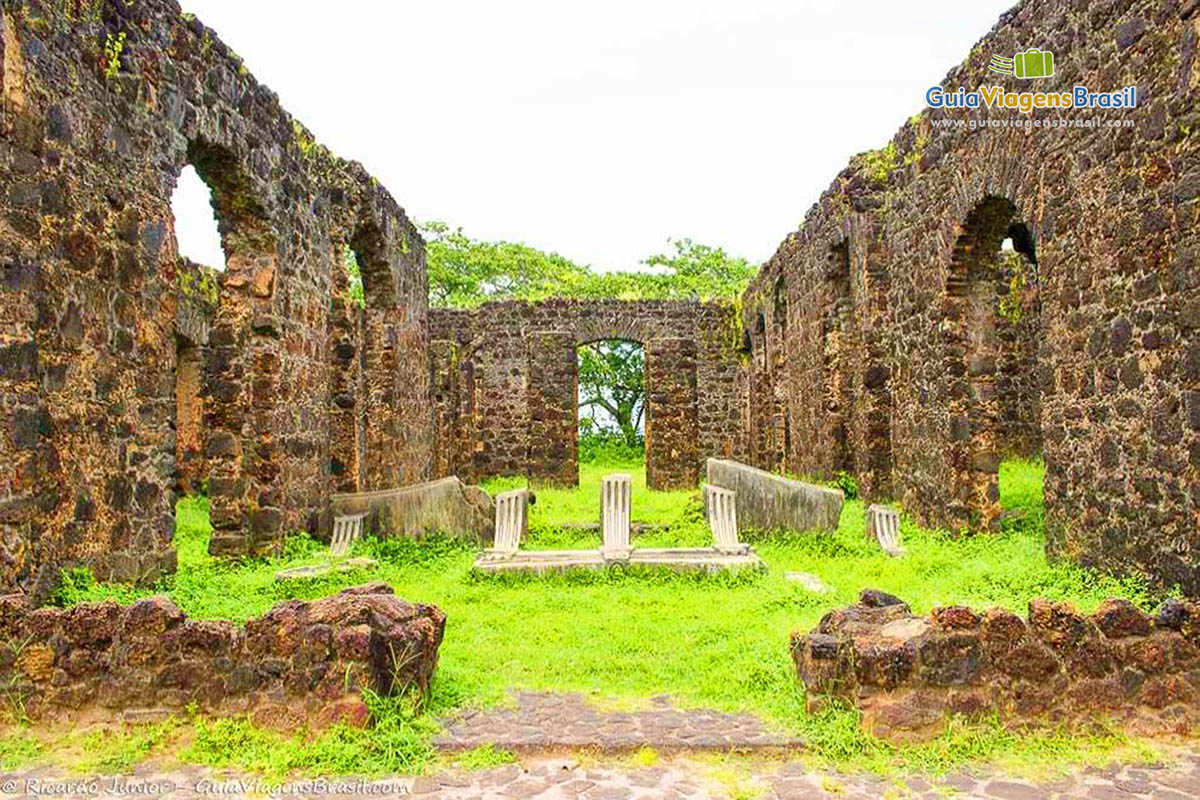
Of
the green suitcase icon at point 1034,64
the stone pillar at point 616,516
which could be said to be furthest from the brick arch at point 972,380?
the stone pillar at point 616,516

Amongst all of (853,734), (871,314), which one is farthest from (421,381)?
(853,734)

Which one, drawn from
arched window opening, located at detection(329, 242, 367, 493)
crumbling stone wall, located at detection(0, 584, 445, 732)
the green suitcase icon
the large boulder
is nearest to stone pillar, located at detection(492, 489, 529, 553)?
the large boulder

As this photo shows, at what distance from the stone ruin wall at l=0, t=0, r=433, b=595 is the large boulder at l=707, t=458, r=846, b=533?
15.4 ft

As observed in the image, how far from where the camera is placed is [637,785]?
359 centimetres

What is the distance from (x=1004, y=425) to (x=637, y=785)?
1303cm

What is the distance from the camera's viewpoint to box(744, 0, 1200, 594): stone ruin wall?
5.64 meters

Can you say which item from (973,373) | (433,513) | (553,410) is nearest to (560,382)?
(553,410)

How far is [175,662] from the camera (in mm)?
4094

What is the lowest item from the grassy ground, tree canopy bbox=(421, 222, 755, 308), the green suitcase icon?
the grassy ground

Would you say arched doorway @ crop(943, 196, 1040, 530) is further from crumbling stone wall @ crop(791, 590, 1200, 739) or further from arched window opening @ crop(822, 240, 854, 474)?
crumbling stone wall @ crop(791, 590, 1200, 739)

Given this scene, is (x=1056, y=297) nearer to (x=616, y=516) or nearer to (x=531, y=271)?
(x=616, y=516)

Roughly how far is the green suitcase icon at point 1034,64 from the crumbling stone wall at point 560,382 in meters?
10.2

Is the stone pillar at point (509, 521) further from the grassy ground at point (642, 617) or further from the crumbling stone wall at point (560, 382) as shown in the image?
the crumbling stone wall at point (560, 382)

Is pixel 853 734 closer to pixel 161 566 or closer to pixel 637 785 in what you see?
pixel 637 785
